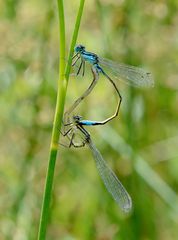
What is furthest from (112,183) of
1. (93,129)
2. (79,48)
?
(93,129)

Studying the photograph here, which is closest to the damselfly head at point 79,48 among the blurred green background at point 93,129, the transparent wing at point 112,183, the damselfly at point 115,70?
the damselfly at point 115,70

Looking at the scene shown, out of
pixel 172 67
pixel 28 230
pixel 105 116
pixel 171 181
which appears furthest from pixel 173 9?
pixel 28 230

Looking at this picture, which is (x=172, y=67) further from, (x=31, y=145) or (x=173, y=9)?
(x=31, y=145)

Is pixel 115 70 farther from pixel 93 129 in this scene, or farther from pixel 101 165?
pixel 93 129

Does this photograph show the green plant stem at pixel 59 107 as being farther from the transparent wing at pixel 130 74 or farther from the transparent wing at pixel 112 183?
the transparent wing at pixel 130 74

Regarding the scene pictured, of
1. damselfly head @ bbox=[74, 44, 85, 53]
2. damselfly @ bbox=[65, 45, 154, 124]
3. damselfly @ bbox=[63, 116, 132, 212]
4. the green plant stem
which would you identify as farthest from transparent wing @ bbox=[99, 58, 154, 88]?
the green plant stem

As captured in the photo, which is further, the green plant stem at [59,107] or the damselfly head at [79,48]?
the damselfly head at [79,48]
